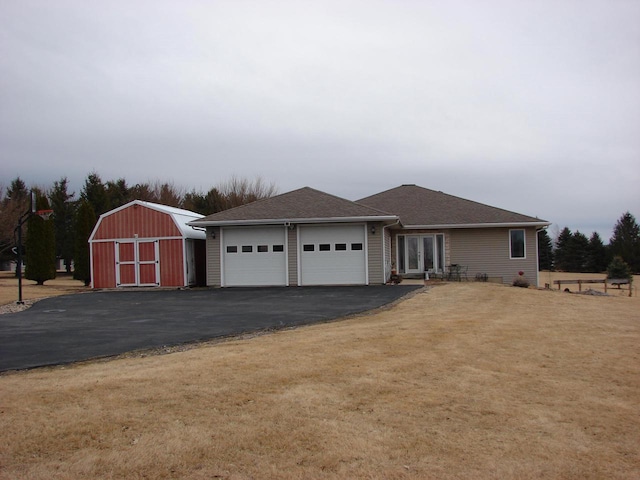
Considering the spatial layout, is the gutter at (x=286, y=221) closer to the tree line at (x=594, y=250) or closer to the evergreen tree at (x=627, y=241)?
the tree line at (x=594, y=250)

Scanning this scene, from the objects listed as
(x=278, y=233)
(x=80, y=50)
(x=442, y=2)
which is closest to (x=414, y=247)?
(x=278, y=233)

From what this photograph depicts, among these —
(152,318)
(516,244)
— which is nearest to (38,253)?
(152,318)

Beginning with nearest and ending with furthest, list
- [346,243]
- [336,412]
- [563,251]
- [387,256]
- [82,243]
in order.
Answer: [336,412] → [346,243] → [387,256] → [82,243] → [563,251]

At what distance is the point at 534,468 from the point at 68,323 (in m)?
9.70

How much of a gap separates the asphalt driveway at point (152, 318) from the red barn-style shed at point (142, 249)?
3.45 meters

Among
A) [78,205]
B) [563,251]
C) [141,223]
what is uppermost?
[78,205]

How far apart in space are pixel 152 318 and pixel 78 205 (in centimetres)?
3628

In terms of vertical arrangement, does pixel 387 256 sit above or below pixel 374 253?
below

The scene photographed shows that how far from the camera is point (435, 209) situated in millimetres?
24219

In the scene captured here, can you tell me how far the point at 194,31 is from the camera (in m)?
14.1

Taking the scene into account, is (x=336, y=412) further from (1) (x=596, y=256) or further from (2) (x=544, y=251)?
(2) (x=544, y=251)

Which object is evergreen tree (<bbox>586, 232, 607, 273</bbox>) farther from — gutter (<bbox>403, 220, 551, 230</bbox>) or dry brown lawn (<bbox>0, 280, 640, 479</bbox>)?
dry brown lawn (<bbox>0, 280, 640, 479</bbox>)

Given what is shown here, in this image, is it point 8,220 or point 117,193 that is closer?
point 8,220

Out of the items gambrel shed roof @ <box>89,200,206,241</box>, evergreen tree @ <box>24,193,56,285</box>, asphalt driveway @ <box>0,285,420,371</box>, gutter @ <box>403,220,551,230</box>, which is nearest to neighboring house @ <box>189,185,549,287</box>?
gutter @ <box>403,220,551,230</box>
